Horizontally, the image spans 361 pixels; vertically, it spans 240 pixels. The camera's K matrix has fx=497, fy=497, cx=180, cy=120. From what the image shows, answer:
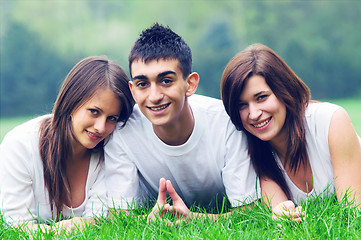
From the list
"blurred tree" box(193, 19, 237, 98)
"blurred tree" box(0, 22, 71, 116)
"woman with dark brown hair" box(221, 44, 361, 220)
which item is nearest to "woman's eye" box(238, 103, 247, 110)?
"woman with dark brown hair" box(221, 44, 361, 220)

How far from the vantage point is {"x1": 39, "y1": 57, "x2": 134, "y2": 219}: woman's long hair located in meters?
2.40

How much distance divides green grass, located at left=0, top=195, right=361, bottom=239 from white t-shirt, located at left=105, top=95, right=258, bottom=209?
201mm

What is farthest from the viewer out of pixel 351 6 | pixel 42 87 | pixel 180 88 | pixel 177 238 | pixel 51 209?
pixel 351 6

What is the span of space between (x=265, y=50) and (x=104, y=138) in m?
0.91

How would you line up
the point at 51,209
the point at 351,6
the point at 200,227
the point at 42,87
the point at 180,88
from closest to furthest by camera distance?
the point at 200,227 → the point at 180,88 → the point at 51,209 → the point at 42,87 → the point at 351,6

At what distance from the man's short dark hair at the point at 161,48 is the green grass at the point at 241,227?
720 mm

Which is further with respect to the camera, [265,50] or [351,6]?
[351,6]

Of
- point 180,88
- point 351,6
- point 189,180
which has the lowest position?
point 189,180

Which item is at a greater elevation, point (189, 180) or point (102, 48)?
point (102, 48)

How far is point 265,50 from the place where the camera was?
2.40 meters

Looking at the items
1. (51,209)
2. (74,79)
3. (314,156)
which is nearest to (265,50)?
(314,156)

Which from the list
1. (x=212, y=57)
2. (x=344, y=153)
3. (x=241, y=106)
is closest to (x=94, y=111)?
(x=241, y=106)

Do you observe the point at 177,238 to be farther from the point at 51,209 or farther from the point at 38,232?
the point at 51,209

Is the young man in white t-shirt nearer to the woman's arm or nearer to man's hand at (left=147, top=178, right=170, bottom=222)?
man's hand at (left=147, top=178, right=170, bottom=222)
